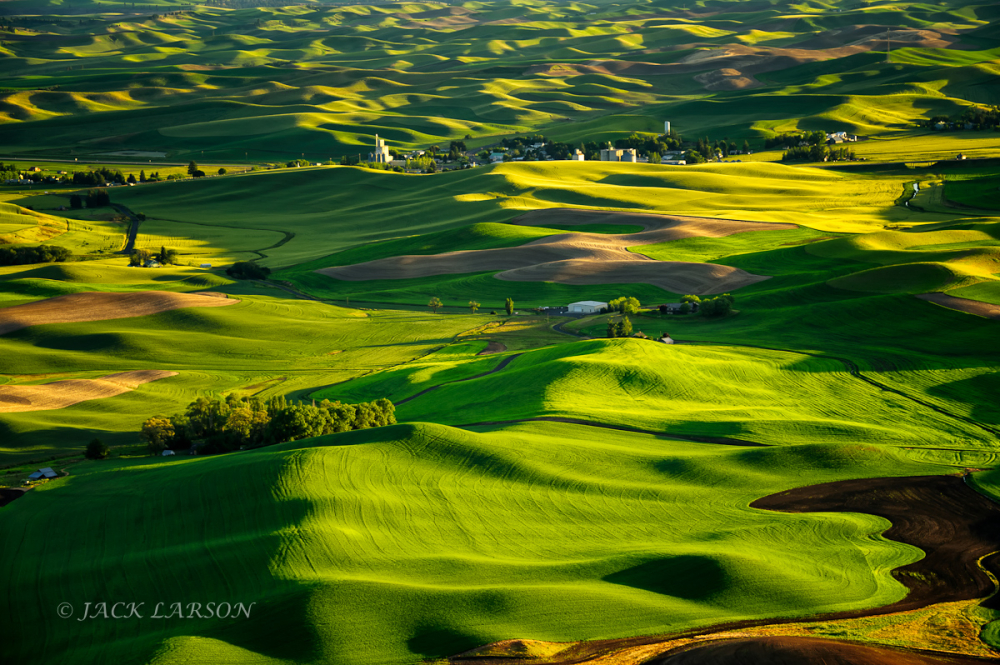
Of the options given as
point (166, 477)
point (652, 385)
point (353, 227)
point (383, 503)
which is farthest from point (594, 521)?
point (353, 227)

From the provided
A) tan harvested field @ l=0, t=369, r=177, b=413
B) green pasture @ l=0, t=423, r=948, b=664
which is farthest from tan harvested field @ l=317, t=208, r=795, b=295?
green pasture @ l=0, t=423, r=948, b=664

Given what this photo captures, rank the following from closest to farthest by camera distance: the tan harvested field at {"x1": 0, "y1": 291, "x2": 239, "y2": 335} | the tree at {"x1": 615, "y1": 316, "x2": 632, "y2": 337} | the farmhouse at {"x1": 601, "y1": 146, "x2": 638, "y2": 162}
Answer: the tree at {"x1": 615, "y1": 316, "x2": 632, "y2": 337}, the tan harvested field at {"x1": 0, "y1": 291, "x2": 239, "y2": 335}, the farmhouse at {"x1": 601, "y1": 146, "x2": 638, "y2": 162}

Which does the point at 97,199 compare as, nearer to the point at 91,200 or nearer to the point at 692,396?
the point at 91,200

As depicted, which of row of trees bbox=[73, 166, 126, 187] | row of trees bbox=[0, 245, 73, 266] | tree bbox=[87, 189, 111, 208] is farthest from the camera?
row of trees bbox=[73, 166, 126, 187]

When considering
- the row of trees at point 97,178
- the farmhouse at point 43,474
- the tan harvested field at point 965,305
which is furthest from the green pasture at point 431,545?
the row of trees at point 97,178

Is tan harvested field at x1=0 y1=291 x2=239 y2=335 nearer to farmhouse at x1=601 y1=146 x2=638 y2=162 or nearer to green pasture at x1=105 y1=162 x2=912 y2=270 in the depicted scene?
green pasture at x1=105 y1=162 x2=912 y2=270
